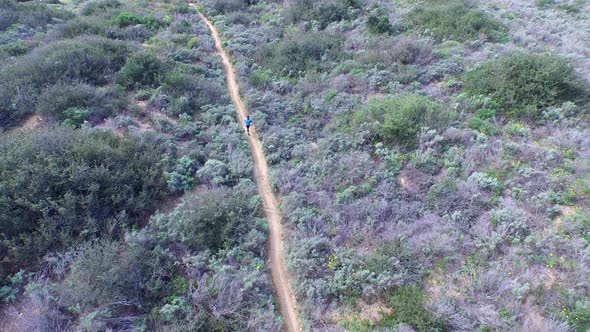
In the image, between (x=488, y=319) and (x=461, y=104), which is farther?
(x=461, y=104)

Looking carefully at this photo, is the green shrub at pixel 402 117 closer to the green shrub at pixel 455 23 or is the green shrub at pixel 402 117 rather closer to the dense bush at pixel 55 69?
the green shrub at pixel 455 23

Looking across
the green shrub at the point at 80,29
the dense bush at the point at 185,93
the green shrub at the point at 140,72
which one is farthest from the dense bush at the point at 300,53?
the green shrub at the point at 80,29

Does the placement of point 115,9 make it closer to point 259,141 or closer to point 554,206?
point 259,141

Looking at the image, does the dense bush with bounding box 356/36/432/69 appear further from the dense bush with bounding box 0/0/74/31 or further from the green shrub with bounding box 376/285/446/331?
the dense bush with bounding box 0/0/74/31

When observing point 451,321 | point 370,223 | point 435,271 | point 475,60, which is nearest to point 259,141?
point 370,223

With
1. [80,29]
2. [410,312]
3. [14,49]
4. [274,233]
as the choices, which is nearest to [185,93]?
[274,233]
